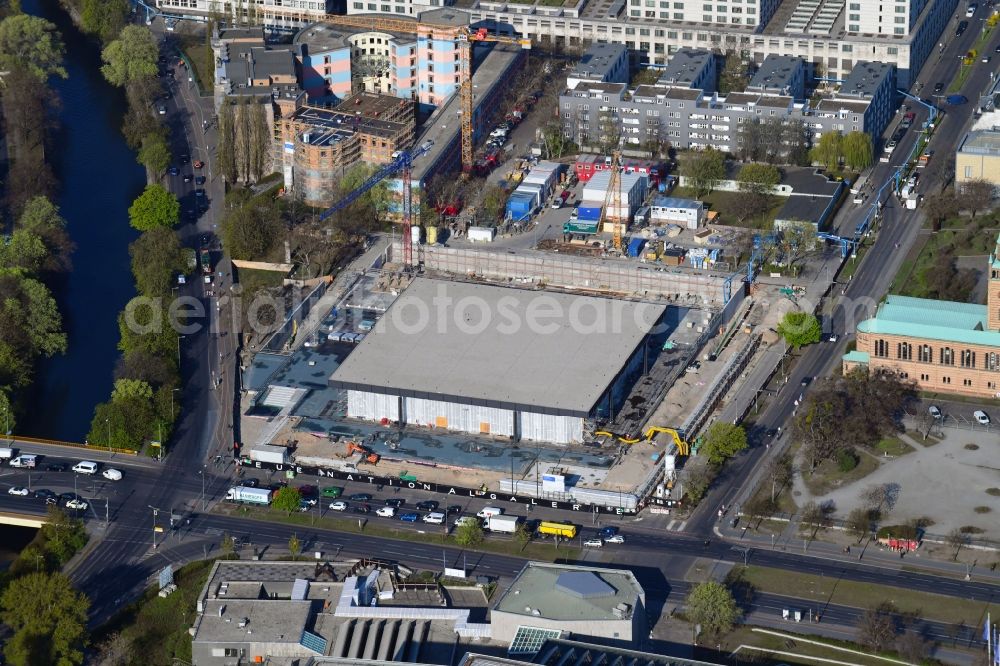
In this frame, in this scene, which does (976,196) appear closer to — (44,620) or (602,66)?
(602,66)

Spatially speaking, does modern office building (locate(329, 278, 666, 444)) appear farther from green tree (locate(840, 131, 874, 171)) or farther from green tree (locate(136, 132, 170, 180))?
green tree (locate(136, 132, 170, 180))

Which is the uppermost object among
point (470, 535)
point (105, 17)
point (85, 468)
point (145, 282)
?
point (105, 17)

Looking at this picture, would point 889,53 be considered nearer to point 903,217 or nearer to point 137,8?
point 903,217

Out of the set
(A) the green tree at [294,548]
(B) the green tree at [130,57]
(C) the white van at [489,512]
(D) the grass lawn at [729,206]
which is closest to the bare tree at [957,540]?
(C) the white van at [489,512]

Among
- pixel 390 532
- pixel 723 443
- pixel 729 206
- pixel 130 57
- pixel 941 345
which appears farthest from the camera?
pixel 130 57

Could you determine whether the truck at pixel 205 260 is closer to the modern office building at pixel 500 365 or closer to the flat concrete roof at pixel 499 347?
the flat concrete roof at pixel 499 347

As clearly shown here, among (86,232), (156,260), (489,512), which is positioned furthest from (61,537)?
(86,232)

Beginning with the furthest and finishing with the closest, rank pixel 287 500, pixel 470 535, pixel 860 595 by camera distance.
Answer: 1. pixel 287 500
2. pixel 470 535
3. pixel 860 595

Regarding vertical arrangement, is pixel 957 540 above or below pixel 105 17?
below
